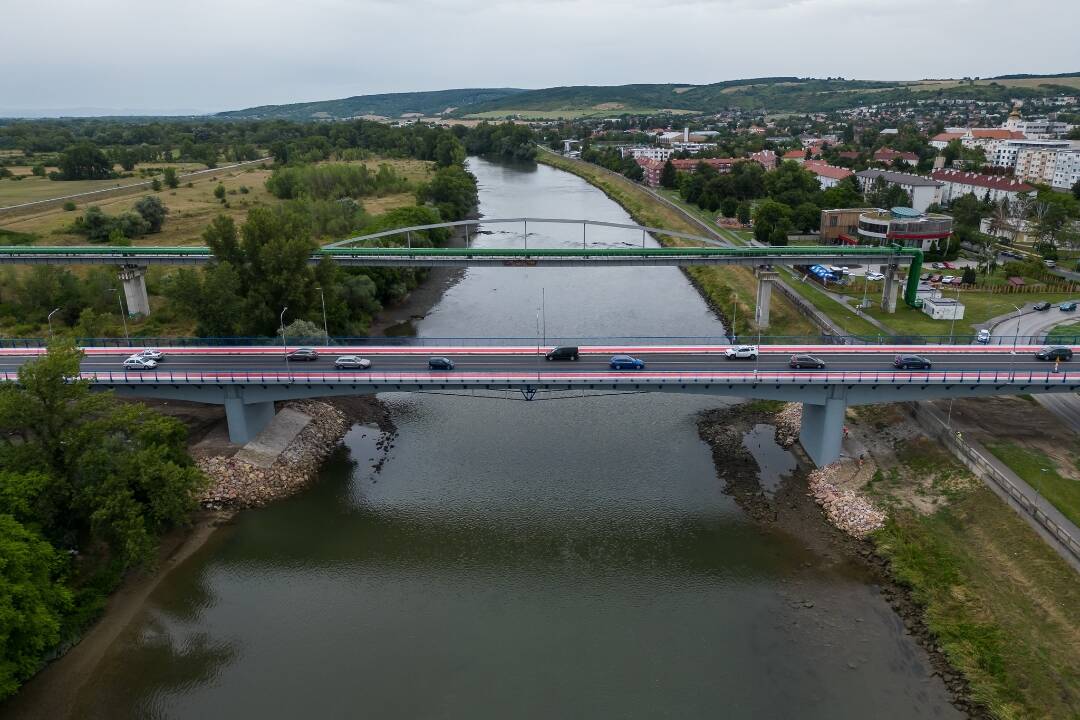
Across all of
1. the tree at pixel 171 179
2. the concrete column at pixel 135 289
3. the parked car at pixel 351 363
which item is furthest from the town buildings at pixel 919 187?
the tree at pixel 171 179

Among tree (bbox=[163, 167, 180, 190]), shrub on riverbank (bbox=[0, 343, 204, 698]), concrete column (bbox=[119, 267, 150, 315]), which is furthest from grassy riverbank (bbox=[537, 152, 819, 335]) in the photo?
tree (bbox=[163, 167, 180, 190])

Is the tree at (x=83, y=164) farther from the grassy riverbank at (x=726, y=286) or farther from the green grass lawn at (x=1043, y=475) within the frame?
the green grass lawn at (x=1043, y=475)

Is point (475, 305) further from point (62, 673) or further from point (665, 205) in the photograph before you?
point (665, 205)

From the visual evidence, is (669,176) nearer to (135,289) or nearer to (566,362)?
(135,289)

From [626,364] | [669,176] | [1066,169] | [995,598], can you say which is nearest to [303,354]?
[626,364]

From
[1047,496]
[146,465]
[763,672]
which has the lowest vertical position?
[763,672]

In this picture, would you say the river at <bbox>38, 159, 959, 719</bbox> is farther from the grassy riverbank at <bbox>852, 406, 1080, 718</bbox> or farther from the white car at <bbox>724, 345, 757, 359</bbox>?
the white car at <bbox>724, 345, 757, 359</bbox>

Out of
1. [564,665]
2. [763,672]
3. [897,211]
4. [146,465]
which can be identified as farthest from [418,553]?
[897,211]
